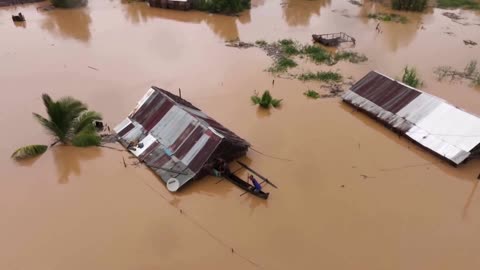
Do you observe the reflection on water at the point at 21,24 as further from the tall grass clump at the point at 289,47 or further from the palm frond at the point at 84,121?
the tall grass clump at the point at 289,47

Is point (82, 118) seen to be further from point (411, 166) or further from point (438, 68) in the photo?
point (438, 68)

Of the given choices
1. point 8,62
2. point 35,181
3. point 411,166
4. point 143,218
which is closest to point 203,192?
point 143,218

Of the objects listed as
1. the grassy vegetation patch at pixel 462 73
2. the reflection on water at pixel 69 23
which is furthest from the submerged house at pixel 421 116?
the reflection on water at pixel 69 23

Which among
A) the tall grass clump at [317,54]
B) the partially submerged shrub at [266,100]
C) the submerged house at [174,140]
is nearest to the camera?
the submerged house at [174,140]

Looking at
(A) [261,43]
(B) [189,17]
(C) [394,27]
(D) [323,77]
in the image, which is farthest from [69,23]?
(C) [394,27]

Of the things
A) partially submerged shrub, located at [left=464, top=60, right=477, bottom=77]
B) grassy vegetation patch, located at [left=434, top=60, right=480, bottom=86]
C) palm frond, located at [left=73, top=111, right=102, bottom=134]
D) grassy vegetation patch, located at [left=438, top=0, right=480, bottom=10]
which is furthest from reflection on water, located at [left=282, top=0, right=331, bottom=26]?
palm frond, located at [left=73, top=111, right=102, bottom=134]

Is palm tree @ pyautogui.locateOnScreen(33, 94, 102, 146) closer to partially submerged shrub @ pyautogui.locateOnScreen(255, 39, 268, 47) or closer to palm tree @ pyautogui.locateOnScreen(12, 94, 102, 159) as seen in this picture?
palm tree @ pyautogui.locateOnScreen(12, 94, 102, 159)
